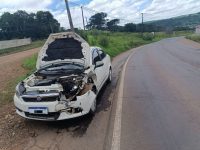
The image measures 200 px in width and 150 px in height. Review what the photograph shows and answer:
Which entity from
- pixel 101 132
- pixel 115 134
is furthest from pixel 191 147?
pixel 101 132

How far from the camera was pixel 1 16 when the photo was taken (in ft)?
257

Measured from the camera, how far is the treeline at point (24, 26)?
74250 mm

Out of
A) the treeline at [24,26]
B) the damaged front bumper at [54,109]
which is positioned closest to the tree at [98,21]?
the treeline at [24,26]

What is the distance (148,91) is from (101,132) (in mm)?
3685

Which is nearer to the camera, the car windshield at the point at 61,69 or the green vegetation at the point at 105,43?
the car windshield at the point at 61,69

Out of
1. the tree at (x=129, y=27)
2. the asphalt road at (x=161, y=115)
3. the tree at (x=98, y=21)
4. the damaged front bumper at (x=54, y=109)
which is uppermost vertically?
the damaged front bumper at (x=54, y=109)

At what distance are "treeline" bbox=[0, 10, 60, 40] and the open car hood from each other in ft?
217

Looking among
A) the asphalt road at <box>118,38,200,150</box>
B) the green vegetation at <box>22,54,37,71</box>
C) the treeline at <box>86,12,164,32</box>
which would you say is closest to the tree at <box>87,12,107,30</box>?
the treeline at <box>86,12,164,32</box>

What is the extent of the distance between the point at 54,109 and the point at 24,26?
74399mm

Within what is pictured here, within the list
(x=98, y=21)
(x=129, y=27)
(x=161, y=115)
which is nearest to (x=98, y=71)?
(x=161, y=115)

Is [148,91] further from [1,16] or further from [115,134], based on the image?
[1,16]

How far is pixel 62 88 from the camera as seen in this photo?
6.19 meters

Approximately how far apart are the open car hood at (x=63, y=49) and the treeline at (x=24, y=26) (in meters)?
66.0

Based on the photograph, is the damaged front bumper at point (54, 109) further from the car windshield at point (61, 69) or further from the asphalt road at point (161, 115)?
the car windshield at point (61, 69)
